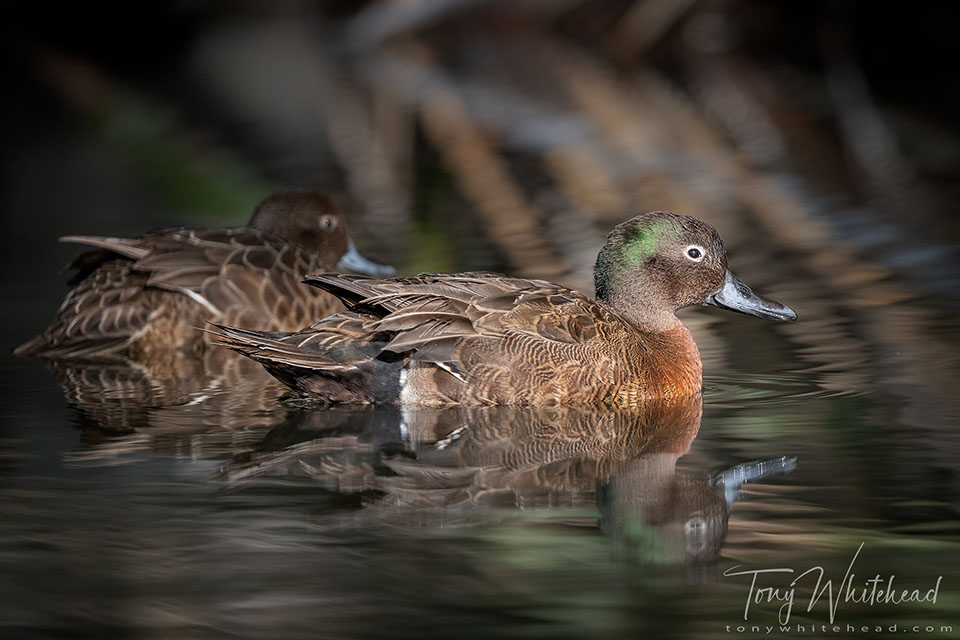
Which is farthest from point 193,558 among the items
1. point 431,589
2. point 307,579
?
point 431,589

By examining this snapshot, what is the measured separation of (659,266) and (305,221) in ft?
9.73

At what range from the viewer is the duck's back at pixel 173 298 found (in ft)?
29.8

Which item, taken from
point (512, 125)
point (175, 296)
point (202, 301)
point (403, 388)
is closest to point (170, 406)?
point (403, 388)

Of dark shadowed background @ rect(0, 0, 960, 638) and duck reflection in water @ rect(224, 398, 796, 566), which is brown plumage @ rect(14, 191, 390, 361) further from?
duck reflection in water @ rect(224, 398, 796, 566)

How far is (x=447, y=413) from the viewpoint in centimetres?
755

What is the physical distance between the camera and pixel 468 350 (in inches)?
297

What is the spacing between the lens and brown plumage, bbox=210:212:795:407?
754 cm

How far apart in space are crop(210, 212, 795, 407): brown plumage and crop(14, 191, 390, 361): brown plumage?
4.73 ft

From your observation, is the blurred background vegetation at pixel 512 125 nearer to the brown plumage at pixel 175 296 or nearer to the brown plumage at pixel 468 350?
the brown plumage at pixel 175 296

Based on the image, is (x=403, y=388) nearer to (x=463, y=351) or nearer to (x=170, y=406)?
(x=463, y=351)

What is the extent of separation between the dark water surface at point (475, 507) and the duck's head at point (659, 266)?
0.48 metres

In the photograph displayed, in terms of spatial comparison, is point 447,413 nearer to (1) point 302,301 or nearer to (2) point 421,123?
(1) point 302,301

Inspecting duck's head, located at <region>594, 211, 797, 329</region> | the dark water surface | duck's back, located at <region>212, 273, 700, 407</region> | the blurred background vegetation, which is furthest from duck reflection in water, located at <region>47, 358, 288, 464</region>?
the blurred background vegetation
